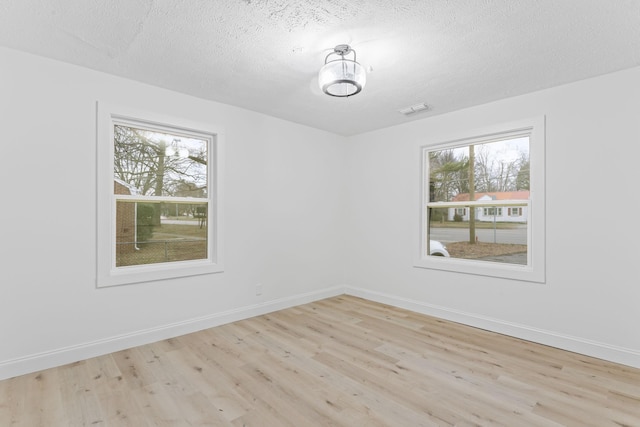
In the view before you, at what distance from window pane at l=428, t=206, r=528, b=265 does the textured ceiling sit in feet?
4.42

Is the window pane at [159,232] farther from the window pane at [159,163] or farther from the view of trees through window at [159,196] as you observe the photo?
the window pane at [159,163]

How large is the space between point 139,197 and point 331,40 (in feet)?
7.50

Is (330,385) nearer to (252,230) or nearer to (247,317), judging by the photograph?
(247,317)

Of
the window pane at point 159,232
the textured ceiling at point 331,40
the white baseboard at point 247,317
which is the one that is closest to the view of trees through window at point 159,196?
the window pane at point 159,232

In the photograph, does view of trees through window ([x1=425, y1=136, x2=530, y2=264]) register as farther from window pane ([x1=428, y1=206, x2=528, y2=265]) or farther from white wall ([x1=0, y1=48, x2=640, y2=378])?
white wall ([x1=0, y1=48, x2=640, y2=378])

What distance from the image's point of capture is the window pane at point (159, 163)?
120 inches

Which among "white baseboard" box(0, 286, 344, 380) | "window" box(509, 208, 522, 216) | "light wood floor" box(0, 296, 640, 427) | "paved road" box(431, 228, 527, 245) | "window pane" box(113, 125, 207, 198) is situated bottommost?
"light wood floor" box(0, 296, 640, 427)

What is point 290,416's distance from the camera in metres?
1.98

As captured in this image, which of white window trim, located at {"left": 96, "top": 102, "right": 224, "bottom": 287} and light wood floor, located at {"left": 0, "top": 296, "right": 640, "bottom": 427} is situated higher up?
white window trim, located at {"left": 96, "top": 102, "right": 224, "bottom": 287}

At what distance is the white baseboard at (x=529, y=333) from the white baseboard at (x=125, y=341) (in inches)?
62.9

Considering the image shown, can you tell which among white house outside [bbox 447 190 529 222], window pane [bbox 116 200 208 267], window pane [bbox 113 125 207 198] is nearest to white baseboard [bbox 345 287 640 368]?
white house outside [bbox 447 190 529 222]

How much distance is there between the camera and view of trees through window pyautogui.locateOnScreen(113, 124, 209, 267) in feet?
10.0

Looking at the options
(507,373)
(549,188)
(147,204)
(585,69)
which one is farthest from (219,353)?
(585,69)

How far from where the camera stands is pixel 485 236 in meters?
3.68
